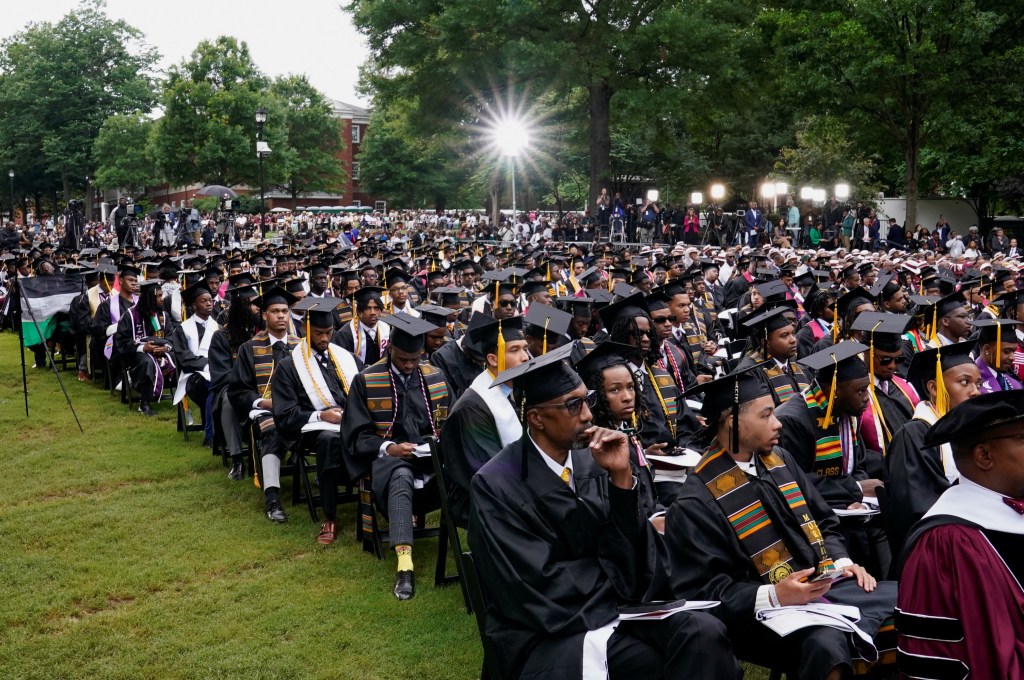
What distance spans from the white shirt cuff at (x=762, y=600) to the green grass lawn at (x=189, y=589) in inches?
72.9

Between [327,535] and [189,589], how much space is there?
45.7 inches

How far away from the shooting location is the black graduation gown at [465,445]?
5.56 meters

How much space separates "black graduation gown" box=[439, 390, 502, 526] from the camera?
556 centimetres

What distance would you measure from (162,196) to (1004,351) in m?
86.3

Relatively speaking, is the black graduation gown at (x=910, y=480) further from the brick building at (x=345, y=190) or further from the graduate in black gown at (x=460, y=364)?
the brick building at (x=345, y=190)

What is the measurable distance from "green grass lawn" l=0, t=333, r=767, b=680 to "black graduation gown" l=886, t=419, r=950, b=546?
2.26 metres

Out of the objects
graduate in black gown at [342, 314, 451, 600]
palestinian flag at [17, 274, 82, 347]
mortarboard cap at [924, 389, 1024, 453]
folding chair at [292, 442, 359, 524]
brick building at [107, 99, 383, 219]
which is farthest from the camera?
brick building at [107, 99, 383, 219]

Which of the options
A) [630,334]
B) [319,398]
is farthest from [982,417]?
[319,398]

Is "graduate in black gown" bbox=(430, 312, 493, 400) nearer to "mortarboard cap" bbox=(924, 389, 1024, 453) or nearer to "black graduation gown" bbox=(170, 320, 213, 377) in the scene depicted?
"black graduation gown" bbox=(170, 320, 213, 377)

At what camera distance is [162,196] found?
279 feet

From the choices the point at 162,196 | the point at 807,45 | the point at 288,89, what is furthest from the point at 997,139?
the point at 162,196

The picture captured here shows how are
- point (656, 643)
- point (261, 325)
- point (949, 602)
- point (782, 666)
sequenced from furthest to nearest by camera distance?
point (261, 325), point (782, 666), point (656, 643), point (949, 602)

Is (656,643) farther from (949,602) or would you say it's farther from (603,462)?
(949,602)

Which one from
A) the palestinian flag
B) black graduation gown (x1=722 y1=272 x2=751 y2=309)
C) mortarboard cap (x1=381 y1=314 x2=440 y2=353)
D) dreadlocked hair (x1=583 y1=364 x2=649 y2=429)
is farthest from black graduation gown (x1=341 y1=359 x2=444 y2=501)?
black graduation gown (x1=722 y1=272 x2=751 y2=309)
